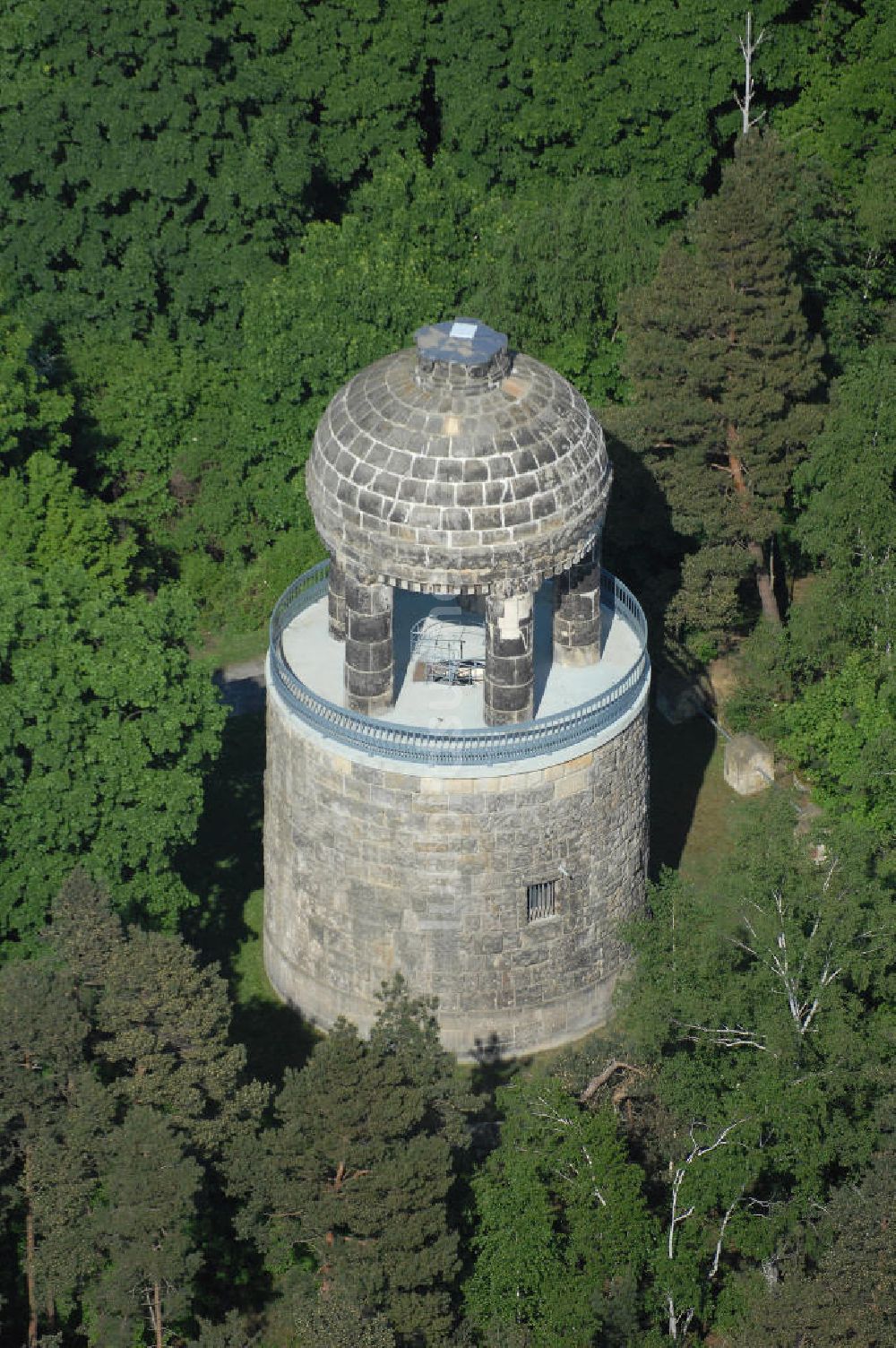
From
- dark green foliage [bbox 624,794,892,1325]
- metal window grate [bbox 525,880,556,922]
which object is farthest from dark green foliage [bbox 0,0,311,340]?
dark green foliage [bbox 624,794,892,1325]

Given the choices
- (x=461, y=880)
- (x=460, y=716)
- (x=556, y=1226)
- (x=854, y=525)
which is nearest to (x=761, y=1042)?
(x=556, y=1226)

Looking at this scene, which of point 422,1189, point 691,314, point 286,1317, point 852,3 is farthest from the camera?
point 852,3

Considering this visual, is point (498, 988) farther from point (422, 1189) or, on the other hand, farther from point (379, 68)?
point (379, 68)

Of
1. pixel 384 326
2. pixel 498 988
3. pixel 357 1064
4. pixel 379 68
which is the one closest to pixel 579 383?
pixel 384 326

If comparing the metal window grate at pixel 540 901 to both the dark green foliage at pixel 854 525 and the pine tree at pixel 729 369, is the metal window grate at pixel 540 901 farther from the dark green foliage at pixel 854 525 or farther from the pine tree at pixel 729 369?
the pine tree at pixel 729 369

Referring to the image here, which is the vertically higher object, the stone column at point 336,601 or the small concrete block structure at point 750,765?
the stone column at point 336,601

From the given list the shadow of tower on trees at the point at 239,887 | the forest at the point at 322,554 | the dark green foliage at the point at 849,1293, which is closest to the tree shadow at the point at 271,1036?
the shadow of tower on trees at the point at 239,887

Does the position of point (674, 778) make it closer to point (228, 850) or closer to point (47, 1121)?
point (228, 850)
